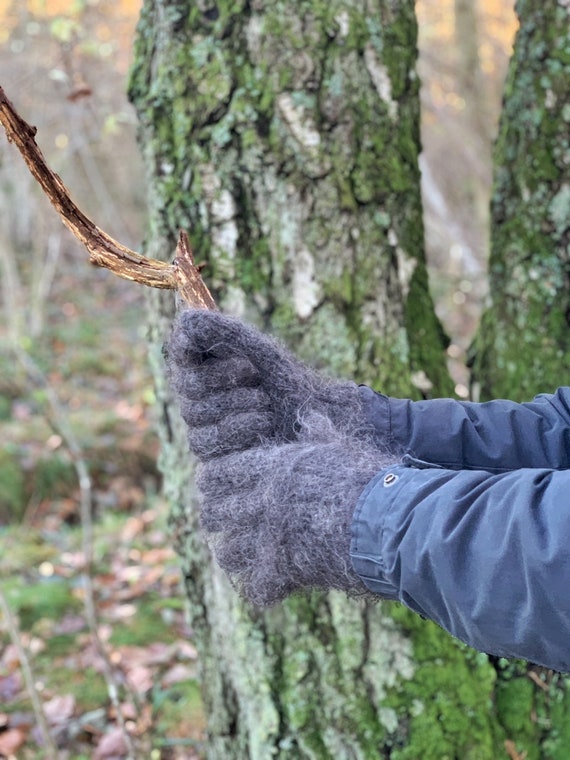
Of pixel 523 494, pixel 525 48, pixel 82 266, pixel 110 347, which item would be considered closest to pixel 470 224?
pixel 110 347

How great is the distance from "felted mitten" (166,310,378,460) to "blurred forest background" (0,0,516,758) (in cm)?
112

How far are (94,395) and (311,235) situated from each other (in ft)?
20.2

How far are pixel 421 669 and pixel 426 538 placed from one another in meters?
0.98

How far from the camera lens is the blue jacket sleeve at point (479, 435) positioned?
4.75 feet

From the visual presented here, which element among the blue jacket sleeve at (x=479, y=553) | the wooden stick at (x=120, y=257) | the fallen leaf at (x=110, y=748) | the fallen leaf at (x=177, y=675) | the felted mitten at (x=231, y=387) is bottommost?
the fallen leaf at (x=110, y=748)

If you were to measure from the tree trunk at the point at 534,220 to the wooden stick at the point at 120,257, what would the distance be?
1180 mm

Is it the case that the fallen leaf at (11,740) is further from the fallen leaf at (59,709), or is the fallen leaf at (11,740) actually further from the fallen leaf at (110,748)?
the fallen leaf at (110,748)

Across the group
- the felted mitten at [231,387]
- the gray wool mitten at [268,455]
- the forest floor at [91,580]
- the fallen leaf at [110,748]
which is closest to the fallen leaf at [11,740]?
the forest floor at [91,580]

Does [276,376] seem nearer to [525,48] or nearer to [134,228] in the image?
[525,48]

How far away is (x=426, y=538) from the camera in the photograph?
977 mm

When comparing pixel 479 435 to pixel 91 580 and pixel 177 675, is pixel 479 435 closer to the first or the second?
pixel 91 580

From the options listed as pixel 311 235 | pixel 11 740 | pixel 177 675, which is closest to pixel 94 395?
pixel 177 675

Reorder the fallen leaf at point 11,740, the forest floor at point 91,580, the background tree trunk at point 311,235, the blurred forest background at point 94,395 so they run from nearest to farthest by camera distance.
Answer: the background tree trunk at point 311,235 < the fallen leaf at point 11,740 < the forest floor at point 91,580 < the blurred forest background at point 94,395

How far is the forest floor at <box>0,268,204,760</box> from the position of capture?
2650 mm
